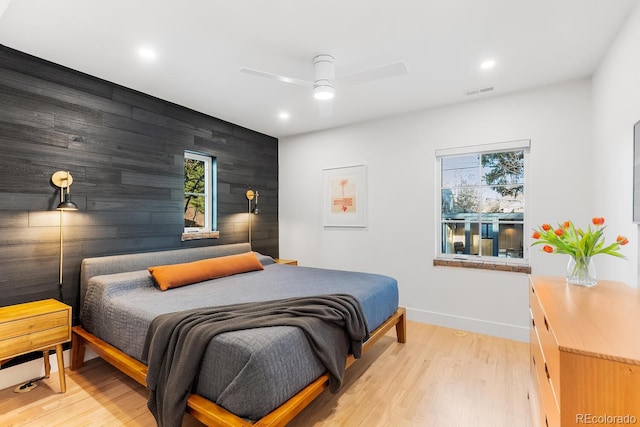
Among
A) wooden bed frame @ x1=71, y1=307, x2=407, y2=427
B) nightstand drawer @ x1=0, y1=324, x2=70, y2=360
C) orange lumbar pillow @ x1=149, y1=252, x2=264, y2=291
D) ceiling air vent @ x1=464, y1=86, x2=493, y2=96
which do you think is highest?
ceiling air vent @ x1=464, y1=86, x2=493, y2=96

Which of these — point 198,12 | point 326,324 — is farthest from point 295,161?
point 326,324

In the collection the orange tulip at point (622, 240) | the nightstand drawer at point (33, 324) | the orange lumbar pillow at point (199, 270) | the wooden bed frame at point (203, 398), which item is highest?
the orange tulip at point (622, 240)

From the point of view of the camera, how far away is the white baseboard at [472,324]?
3.31 meters

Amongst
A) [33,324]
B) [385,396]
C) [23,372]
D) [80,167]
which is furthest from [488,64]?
[23,372]

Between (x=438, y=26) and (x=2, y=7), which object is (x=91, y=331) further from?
(x=438, y=26)

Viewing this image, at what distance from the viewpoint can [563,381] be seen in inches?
39.2

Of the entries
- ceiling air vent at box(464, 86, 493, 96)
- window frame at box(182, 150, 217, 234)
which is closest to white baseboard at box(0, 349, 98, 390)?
window frame at box(182, 150, 217, 234)

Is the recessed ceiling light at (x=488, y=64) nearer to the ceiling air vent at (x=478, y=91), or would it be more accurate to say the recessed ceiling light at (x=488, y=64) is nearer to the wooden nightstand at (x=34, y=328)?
the ceiling air vent at (x=478, y=91)

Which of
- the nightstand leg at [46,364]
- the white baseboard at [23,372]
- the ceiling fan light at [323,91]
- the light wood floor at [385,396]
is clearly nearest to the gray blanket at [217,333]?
the light wood floor at [385,396]

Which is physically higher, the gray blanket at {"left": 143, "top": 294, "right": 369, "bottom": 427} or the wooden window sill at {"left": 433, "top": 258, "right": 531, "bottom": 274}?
the wooden window sill at {"left": 433, "top": 258, "right": 531, "bottom": 274}

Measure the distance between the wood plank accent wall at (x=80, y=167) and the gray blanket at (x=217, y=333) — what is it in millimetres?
1451

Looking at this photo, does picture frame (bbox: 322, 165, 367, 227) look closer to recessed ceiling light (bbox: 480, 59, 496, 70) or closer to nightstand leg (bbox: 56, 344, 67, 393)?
recessed ceiling light (bbox: 480, 59, 496, 70)

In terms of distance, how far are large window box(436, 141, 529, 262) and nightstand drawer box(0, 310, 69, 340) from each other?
3.83 metres

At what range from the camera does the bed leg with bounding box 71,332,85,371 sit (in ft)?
8.91
